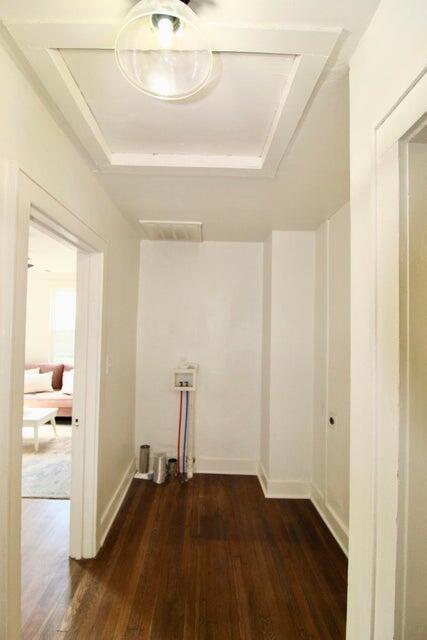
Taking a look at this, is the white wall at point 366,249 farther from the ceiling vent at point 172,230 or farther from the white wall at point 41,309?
the white wall at point 41,309

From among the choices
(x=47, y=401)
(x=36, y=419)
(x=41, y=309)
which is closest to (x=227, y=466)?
(x=36, y=419)

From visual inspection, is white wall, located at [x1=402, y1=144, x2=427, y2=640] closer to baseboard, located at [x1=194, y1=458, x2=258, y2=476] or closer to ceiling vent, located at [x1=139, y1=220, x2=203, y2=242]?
ceiling vent, located at [x1=139, y1=220, x2=203, y2=242]

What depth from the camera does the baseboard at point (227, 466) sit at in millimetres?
3045

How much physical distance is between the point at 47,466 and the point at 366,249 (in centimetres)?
368

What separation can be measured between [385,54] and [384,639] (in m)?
1.50

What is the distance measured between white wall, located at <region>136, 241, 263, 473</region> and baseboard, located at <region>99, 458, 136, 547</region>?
1.24 feet

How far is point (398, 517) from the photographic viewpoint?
27.9 inches

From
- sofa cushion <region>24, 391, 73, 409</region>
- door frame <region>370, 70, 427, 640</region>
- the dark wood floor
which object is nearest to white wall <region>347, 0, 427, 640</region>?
door frame <region>370, 70, 427, 640</region>

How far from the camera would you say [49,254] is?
4148 millimetres

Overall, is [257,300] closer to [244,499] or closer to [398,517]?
[244,499]

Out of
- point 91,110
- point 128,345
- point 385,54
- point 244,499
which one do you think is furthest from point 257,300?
point 385,54

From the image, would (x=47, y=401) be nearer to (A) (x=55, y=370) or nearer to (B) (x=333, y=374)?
(A) (x=55, y=370)

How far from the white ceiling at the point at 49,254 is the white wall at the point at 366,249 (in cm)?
295

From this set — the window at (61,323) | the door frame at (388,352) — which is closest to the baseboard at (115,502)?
the door frame at (388,352)
